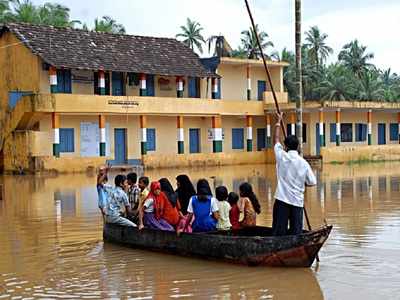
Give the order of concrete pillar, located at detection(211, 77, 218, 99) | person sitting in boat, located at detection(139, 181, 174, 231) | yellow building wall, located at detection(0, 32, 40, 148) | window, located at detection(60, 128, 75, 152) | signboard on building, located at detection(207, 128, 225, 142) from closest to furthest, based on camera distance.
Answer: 1. person sitting in boat, located at detection(139, 181, 174, 231)
2. yellow building wall, located at detection(0, 32, 40, 148)
3. window, located at detection(60, 128, 75, 152)
4. signboard on building, located at detection(207, 128, 225, 142)
5. concrete pillar, located at detection(211, 77, 218, 99)

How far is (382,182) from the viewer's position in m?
23.3

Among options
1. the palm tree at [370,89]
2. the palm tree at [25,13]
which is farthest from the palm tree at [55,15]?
the palm tree at [370,89]

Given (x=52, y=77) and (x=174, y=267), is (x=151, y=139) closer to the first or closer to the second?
(x=52, y=77)

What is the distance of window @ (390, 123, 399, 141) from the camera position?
46.3 metres

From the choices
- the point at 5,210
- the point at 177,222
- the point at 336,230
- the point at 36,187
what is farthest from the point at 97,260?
the point at 36,187

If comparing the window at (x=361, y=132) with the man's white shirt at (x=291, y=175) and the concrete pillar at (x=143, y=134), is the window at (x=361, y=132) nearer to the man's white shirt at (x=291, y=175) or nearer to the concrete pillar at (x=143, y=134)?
the concrete pillar at (x=143, y=134)

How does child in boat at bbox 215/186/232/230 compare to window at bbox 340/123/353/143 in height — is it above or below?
below

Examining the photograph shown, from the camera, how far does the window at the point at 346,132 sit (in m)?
43.3

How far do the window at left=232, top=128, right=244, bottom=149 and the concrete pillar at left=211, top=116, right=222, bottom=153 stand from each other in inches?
121

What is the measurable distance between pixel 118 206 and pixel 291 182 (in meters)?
3.44

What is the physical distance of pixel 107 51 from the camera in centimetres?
3512

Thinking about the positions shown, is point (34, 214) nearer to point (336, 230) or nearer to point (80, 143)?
point (336, 230)

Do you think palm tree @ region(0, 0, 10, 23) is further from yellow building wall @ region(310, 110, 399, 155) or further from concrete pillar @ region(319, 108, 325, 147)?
concrete pillar @ region(319, 108, 325, 147)

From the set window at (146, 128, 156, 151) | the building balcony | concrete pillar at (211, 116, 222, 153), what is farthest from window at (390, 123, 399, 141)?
window at (146, 128, 156, 151)
